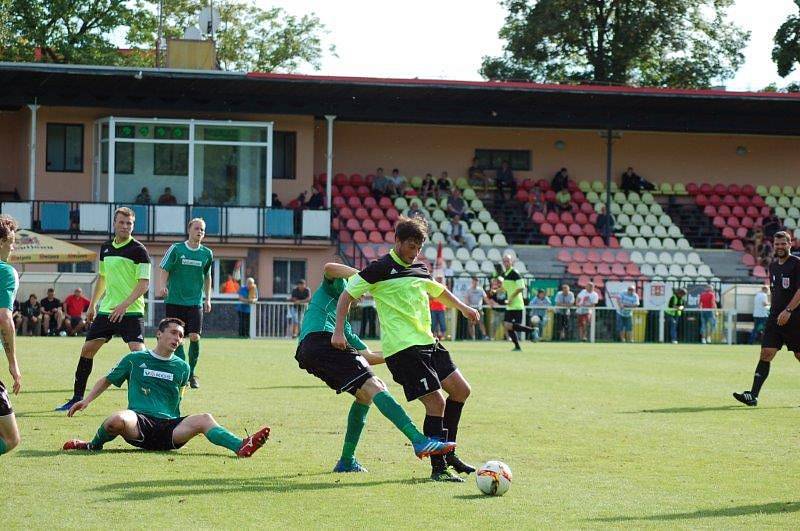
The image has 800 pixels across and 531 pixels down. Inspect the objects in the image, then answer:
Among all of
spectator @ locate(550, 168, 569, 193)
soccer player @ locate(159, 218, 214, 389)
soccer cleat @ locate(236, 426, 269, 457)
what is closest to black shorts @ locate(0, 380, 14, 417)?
soccer cleat @ locate(236, 426, 269, 457)

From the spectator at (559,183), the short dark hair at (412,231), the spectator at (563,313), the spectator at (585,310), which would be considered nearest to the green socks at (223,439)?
the short dark hair at (412,231)

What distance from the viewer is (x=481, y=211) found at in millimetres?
42625

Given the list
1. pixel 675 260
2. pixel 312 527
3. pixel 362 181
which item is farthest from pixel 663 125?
pixel 312 527

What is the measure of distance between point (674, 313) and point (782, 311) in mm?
20859

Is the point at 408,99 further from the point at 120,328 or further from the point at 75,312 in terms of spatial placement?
the point at 120,328

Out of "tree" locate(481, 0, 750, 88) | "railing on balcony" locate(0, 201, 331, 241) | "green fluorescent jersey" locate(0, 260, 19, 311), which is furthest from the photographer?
"tree" locate(481, 0, 750, 88)

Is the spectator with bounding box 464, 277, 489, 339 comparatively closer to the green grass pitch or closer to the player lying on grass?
the green grass pitch

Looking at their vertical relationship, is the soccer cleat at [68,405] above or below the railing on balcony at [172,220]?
below

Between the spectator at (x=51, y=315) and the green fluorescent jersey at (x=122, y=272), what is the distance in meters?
18.1

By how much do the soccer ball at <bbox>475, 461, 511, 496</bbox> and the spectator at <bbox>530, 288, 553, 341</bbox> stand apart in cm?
2592

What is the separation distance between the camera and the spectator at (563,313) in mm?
35250

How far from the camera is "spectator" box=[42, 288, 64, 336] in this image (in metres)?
31.3

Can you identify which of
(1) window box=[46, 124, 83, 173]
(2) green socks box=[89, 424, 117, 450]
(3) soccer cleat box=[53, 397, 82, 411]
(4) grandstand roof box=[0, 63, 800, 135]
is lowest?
(3) soccer cleat box=[53, 397, 82, 411]

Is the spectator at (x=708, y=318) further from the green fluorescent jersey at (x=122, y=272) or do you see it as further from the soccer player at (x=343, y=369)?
the soccer player at (x=343, y=369)
